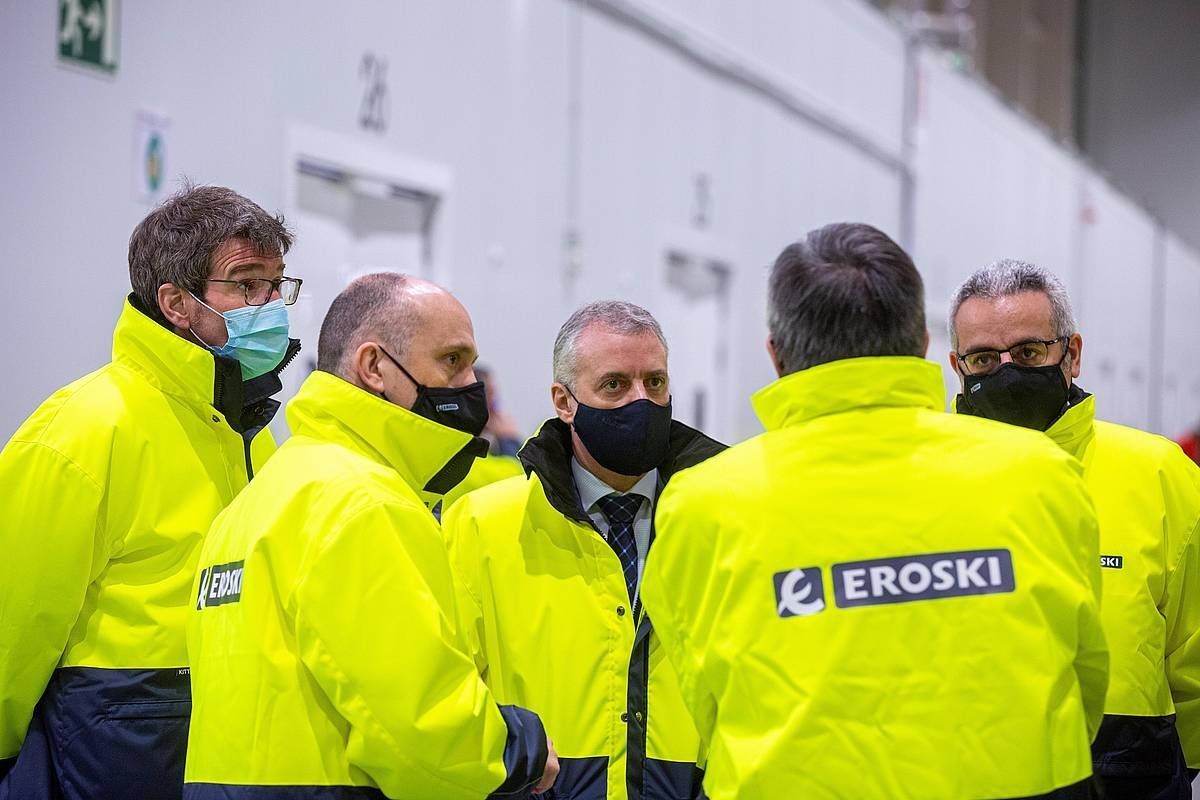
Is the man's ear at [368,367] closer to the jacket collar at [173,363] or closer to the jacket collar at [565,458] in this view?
the jacket collar at [565,458]

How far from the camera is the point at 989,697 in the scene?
1.75 meters

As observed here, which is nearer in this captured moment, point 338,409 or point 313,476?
point 313,476

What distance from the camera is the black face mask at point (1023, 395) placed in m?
2.64

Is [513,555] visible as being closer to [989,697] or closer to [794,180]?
[989,697]

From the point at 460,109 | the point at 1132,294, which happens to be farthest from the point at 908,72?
the point at 1132,294

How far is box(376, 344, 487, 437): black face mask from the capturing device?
2.33 m

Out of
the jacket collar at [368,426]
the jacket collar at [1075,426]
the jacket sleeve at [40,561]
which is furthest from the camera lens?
the jacket collar at [1075,426]

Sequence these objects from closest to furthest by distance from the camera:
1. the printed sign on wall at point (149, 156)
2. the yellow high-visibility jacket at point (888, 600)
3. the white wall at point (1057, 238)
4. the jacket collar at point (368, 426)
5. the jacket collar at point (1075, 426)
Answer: the yellow high-visibility jacket at point (888, 600) → the jacket collar at point (368, 426) → the jacket collar at point (1075, 426) → the printed sign on wall at point (149, 156) → the white wall at point (1057, 238)

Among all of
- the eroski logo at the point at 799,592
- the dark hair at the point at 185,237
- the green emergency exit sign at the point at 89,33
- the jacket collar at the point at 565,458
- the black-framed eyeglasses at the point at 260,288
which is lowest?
the eroski logo at the point at 799,592

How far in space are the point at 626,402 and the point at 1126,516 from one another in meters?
1.01

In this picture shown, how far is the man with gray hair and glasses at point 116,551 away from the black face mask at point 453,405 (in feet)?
1.87

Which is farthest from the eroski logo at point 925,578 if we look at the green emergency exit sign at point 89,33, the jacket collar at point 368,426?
the green emergency exit sign at point 89,33

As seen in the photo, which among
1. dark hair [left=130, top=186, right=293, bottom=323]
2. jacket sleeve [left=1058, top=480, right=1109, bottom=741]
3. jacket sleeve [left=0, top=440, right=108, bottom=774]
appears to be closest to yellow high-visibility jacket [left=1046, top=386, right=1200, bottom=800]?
jacket sleeve [left=1058, top=480, right=1109, bottom=741]

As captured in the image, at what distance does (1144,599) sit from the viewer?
2.56 metres
